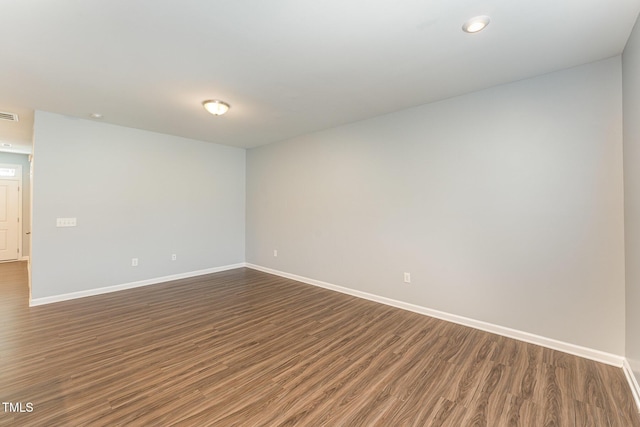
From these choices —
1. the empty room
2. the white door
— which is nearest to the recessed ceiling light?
the empty room

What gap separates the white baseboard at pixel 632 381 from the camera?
6.33 feet

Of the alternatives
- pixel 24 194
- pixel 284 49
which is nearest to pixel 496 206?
pixel 284 49

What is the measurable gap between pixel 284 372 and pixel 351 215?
2552 millimetres

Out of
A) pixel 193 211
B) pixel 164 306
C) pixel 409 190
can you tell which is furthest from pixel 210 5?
pixel 193 211

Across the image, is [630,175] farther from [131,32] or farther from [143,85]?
[143,85]

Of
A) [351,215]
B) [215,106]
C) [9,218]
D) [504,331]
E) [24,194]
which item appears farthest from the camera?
[24,194]

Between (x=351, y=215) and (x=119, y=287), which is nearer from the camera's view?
(x=351, y=215)

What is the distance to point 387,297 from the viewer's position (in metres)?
3.89

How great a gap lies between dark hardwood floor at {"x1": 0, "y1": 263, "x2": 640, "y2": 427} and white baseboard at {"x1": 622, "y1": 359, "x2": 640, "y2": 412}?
0.17 feet

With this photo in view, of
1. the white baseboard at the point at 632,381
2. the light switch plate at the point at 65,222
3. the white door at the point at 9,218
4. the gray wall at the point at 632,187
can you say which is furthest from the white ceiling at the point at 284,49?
the white door at the point at 9,218

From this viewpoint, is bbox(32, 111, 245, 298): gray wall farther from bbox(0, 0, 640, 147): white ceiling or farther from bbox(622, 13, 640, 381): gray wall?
bbox(622, 13, 640, 381): gray wall

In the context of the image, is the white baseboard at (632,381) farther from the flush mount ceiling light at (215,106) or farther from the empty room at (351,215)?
the flush mount ceiling light at (215,106)

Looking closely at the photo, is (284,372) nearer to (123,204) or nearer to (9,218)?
(123,204)

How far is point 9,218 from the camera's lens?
660 centimetres
